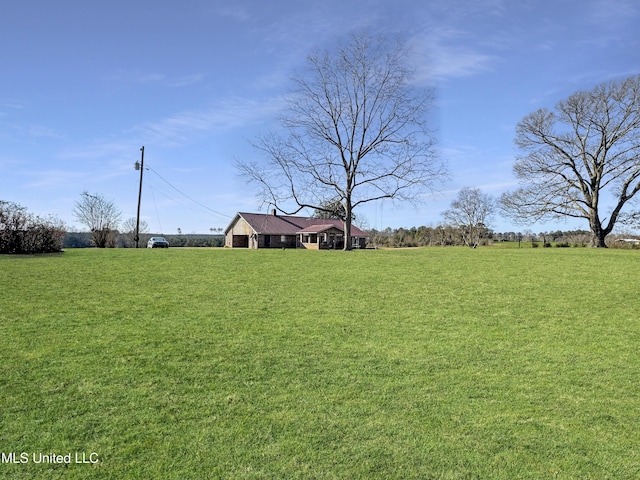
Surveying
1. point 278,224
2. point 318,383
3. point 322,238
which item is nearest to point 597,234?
point 322,238

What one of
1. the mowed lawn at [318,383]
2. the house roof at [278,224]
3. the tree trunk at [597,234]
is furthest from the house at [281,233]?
the mowed lawn at [318,383]

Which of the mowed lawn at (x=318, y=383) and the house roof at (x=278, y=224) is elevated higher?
the house roof at (x=278, y=224)

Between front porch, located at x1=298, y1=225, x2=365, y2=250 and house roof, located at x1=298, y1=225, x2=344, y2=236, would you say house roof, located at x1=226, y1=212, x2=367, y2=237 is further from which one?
front porch, located at x1=298, y1=225, x2=365, y2=250

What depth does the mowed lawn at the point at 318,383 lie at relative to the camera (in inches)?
127

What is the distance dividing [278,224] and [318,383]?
4590 cm

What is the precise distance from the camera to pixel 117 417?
12.2ft

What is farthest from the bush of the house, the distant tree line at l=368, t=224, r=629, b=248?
the distant tree line at l=368, t=224, r=629, b=248

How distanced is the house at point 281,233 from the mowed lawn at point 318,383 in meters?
38.0

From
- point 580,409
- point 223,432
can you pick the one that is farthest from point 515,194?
point 223,432

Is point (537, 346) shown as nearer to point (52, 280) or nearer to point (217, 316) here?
point (217, 316)

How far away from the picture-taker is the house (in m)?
47.6

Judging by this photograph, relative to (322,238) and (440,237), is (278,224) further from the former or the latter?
(440,237)

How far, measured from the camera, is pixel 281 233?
160 feet

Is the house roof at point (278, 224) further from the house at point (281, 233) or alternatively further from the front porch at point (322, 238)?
the front porch at point (322, 238)
